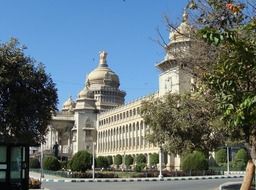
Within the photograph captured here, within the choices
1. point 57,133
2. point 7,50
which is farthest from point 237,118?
point 57,133

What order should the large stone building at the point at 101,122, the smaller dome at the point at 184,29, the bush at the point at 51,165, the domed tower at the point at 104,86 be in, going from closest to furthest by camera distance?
the smaller dome at the point at 184,29
the bush at the point at 51,165
the large stone building at the point at 101,122
the domed tower at the point at 104,86

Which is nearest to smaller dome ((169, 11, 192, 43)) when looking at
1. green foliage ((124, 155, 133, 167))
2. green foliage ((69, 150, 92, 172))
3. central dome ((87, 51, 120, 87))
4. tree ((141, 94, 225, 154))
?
tree ((141, 94, 225, 154))

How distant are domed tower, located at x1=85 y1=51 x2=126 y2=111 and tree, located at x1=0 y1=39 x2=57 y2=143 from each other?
11747cm

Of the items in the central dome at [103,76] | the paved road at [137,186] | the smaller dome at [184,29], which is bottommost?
the paved road at [137,186]

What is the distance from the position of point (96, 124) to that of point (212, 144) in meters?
112

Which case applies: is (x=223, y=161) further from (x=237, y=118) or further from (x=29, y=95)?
(x=237, y=118)

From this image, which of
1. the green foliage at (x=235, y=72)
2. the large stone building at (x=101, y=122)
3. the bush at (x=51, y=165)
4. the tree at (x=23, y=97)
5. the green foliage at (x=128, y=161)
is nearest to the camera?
the green foliage at (x=235, y=72)

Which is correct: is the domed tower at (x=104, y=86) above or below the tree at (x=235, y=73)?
above

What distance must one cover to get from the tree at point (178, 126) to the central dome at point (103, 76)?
372 ft

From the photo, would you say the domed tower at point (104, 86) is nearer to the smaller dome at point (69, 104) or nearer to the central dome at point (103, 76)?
the central dome at point (103, 76)

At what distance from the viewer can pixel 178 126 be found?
29.2 metres

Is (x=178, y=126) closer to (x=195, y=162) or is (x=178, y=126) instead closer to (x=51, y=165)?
(x=195, y=162)

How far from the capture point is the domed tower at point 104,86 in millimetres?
146125

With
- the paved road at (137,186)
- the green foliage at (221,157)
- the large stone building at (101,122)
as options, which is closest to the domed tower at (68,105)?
the large stone building at (101,122)
